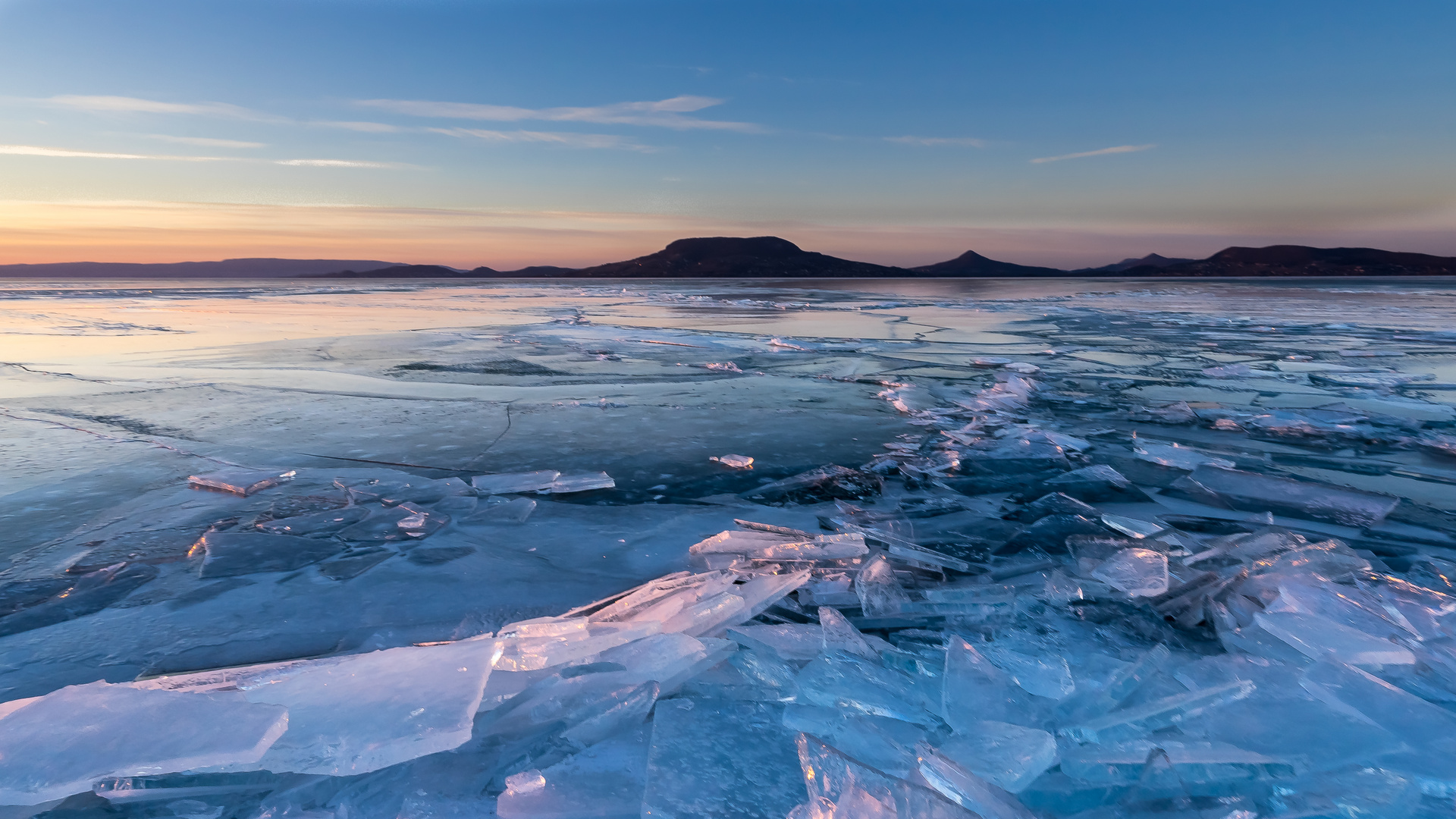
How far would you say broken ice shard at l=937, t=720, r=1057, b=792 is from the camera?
4.05ft

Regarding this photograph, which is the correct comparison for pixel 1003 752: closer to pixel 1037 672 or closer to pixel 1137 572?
pixel 1037 672

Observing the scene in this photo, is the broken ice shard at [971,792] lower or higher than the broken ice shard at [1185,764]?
higher

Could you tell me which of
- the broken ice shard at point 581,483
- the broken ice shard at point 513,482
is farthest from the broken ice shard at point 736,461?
the broken ice shard at point 513,482

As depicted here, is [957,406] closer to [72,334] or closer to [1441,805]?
[1441,805]

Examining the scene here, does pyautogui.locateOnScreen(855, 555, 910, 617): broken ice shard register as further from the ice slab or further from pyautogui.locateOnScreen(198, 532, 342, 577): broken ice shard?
pyautogui.locateOnScreen(198, 532, 342, 577): broken ice shard

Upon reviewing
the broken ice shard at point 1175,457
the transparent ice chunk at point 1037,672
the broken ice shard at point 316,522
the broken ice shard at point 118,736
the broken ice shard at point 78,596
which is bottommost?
the broken ice shard at point 78,596

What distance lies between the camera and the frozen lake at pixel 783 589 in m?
1.28

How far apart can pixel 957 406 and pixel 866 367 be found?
6.71 ft

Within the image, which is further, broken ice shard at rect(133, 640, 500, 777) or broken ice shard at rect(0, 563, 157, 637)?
broken ice shard at rect(0, 563, 157, 637)

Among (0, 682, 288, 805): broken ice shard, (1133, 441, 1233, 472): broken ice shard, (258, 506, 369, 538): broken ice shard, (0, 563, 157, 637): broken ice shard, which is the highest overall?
(1133, 441, 1233, 472): broken ice shard

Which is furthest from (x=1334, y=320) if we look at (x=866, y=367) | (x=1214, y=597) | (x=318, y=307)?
(x=318, y=307)

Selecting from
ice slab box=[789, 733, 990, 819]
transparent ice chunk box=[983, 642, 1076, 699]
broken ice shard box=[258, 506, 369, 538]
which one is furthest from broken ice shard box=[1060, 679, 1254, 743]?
broken ice shard box=[258, 506, 369, 538]

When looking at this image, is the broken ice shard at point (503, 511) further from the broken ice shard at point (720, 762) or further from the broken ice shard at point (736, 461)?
the broken ice shard at point (720, 762)

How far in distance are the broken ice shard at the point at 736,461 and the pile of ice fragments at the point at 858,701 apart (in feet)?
3.19
